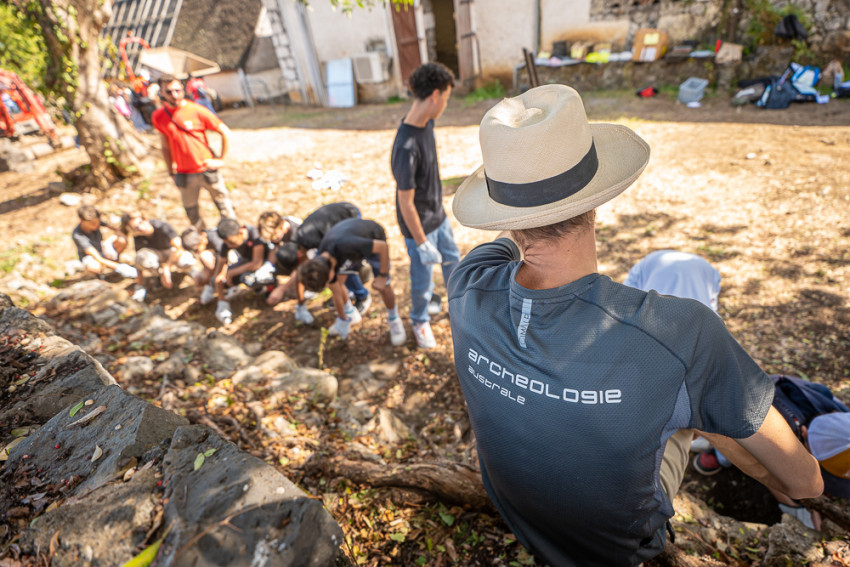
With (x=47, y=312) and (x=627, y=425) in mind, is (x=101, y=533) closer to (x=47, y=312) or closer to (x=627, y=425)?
(x=627, y=425)

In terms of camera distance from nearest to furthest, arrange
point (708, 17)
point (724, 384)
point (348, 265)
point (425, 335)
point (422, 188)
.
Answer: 1. point (724, 384)
2. point (422, 188)
3. point (425, 335)
4. point (348, 265)
5. point (708, 17)

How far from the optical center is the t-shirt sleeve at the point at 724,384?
1.13m

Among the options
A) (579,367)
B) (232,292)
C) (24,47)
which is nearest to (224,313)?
(232,292)

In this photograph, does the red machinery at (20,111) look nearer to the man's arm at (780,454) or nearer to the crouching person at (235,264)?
the crouching person at (235,264)

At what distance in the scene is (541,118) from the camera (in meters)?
1.38

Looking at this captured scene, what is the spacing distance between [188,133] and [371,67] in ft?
28.0

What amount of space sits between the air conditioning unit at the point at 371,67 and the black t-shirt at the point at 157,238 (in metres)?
8.93

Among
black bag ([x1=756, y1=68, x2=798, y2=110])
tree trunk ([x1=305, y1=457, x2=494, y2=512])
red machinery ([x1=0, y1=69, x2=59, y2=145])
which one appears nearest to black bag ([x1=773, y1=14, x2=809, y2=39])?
black bag ([x1=756, y1=68, x2=798, y2=110])

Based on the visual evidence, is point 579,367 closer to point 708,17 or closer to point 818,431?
point 818,431

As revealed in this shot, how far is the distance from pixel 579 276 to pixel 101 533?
60.9 inches

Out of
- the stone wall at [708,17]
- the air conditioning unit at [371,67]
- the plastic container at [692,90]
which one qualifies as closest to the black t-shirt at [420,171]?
the plastic container at [692,90]

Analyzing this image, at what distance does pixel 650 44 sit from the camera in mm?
9977

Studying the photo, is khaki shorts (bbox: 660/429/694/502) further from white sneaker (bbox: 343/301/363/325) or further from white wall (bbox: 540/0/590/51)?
white wall (bbox: 540/0/590/51)

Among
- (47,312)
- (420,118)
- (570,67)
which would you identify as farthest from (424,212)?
(570,67)
